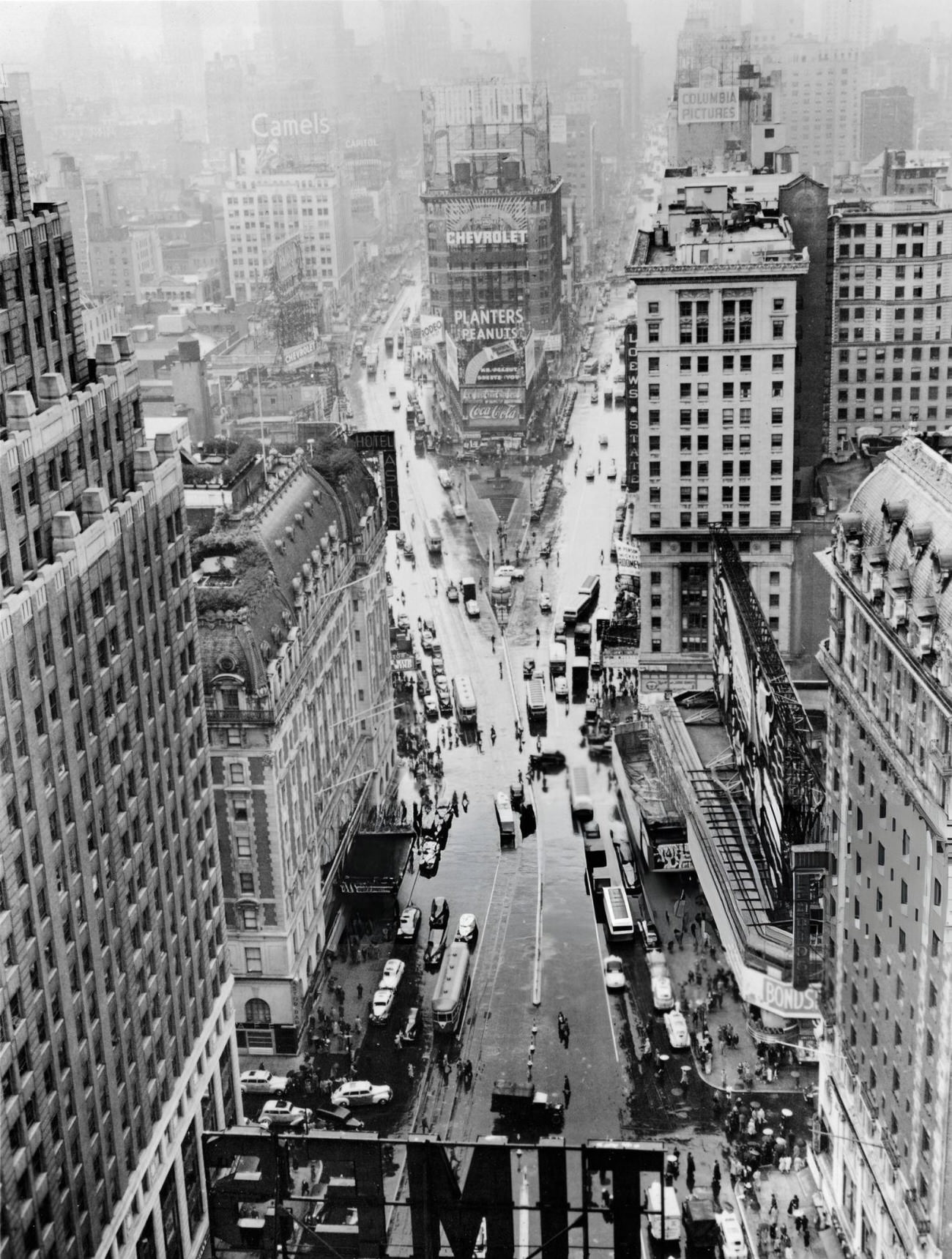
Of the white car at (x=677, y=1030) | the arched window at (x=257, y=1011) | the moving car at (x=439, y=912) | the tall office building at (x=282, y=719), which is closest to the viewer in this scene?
the white car at (x=677, y=1030)

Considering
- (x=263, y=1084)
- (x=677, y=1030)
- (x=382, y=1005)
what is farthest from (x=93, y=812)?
(x=677, y=1030)

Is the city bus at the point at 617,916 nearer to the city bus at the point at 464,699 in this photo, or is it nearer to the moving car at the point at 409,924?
the moving car at the point at 409,924

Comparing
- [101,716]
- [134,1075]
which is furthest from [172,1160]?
[101,716]

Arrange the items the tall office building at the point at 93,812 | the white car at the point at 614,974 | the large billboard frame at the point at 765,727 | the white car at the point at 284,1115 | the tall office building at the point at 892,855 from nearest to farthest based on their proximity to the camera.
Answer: the tall office building at the point at 93,812, the tall office building at the point at 892,855, the white car at the point at 284,1115, the large billboard frame at the point at 765,727, the white car at the point at 614,974

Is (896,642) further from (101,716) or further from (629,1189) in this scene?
(101,716)

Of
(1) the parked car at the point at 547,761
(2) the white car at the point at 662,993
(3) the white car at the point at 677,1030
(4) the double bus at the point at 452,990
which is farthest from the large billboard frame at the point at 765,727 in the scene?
(1) the parked car at the point at 547,761

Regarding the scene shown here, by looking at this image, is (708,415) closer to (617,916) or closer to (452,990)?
(617,916)
